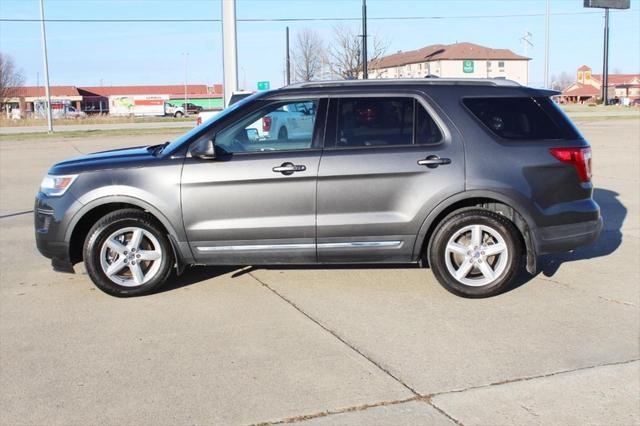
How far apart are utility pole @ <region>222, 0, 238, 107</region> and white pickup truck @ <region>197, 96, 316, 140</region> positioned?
1365 cm

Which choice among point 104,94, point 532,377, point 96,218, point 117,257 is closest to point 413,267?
point 532,377

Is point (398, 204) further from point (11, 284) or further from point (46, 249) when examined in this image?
point (11, 284)

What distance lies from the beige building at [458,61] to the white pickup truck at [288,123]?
100 meters

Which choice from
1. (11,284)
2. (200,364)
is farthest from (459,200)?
(11,284)

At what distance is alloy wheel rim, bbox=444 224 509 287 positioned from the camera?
19.3 ft

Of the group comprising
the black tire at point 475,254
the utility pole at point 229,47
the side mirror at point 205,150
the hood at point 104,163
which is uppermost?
the utility pole at point 229,47

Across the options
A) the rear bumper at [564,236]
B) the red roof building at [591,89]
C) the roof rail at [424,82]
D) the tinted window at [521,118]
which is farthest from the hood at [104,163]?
the red roof building at [591,89]

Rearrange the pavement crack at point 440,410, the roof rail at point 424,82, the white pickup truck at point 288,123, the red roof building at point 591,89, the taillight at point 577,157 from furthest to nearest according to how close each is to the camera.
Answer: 1. the red roof building at point 591,89
2. the roof rail at point 424,82
3. the white pickup truck at point 288,123
4. the taillight at point 577,157
5. the pavement crack at point 440,410

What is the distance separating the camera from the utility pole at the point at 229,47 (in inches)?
773

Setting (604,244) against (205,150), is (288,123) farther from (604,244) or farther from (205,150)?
(604,244)

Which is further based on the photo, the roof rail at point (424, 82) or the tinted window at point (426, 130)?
the roof rail at point (424, 82)

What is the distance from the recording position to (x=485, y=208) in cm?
597

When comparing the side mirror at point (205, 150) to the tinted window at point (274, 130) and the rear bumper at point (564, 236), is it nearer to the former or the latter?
the tinted window at point (274, 130)

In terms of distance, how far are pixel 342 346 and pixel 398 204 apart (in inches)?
60.0
